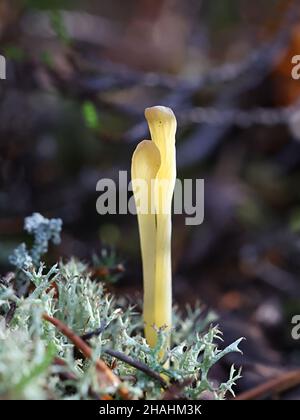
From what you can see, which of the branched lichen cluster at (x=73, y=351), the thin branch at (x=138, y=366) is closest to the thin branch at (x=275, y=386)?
the branched lichen cluster at (x=73, y=351)

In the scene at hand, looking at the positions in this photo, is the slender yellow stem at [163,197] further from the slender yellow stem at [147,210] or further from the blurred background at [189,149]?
the blurred background at [189,149]

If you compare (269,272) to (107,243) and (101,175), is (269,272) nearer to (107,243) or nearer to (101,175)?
(107,243)

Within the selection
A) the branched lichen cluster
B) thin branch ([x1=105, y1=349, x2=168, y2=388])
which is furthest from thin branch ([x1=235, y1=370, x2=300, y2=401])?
thin branch ([x1=105, y1=349, x2=168, y2=388])

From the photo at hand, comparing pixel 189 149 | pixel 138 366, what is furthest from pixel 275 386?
pixel 189 149

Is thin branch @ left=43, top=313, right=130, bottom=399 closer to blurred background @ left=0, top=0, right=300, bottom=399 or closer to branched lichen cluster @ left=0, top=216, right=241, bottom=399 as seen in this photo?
branched lichen cluster @ left=0, top=216, right=241, bottom=399

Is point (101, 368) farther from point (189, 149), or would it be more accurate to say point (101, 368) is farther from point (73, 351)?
point (189, 149)

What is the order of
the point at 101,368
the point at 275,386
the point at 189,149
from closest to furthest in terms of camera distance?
1. the point at 101,368
2. the point at 275,386
3. the point at 189,149
